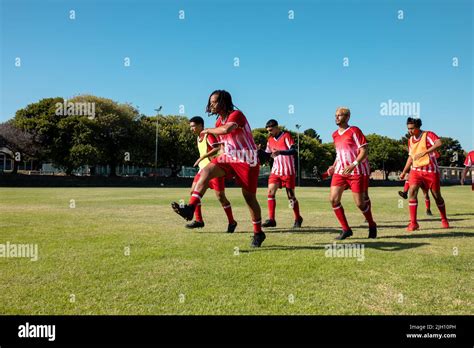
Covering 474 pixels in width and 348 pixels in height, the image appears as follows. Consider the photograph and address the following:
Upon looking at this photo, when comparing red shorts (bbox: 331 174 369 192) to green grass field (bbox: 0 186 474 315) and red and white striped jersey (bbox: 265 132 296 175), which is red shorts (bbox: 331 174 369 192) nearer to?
green grass field (bbox: 0 186 474 315)

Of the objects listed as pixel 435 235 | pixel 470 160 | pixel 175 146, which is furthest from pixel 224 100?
pixel 175 146

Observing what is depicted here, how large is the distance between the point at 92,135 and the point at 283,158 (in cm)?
4959

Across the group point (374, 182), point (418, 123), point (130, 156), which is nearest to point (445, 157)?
point (374, 182)

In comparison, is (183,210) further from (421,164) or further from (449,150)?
(449,150)

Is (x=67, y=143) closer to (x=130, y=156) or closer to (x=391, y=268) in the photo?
(x=130, y=156)

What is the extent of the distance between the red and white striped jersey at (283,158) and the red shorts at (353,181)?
8.40 feet

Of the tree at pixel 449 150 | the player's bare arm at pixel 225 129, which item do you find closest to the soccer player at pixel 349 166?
the player's bare arm at pixel 225 129

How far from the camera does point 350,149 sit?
8.34 m

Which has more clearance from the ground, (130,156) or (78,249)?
(130,156)

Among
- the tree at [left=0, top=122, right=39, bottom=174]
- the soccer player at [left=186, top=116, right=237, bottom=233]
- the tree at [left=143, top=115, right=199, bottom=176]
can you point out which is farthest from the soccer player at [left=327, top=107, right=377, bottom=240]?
the tree at [left=143, top=115, right=199, bottom=176]

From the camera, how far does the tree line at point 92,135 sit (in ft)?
172

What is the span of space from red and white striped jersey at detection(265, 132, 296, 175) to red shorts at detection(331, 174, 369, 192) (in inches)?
101
